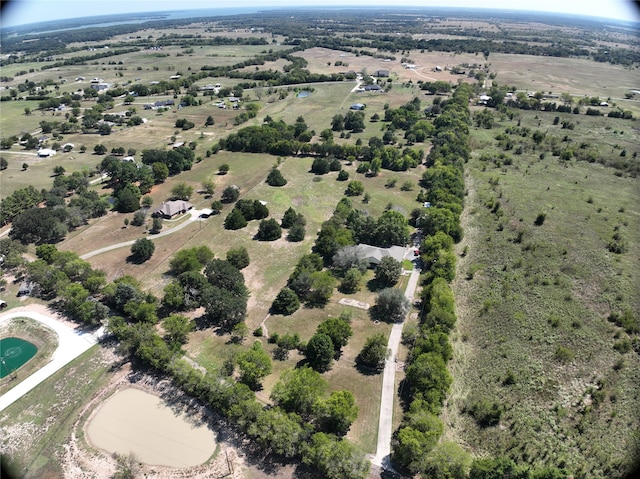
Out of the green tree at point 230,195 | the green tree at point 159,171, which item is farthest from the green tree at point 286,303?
the green tree at point 159,171

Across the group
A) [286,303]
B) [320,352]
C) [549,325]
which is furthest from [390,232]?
[320,352]

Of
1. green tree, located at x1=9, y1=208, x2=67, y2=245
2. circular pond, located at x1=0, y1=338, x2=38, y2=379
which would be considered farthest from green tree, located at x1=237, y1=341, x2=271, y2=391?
green tree, located at x1=9, y1=208, x2=67, y2=245

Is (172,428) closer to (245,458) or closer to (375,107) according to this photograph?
(245,458)

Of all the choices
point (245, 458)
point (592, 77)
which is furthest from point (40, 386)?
point (592, 77)

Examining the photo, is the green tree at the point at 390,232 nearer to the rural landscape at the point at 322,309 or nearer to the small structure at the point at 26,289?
the rural landscape at the point at 322,309

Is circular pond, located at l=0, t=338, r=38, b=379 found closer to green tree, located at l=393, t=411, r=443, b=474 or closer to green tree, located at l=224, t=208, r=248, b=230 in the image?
green tree, located at l=224, t=208, r=248, b=230
